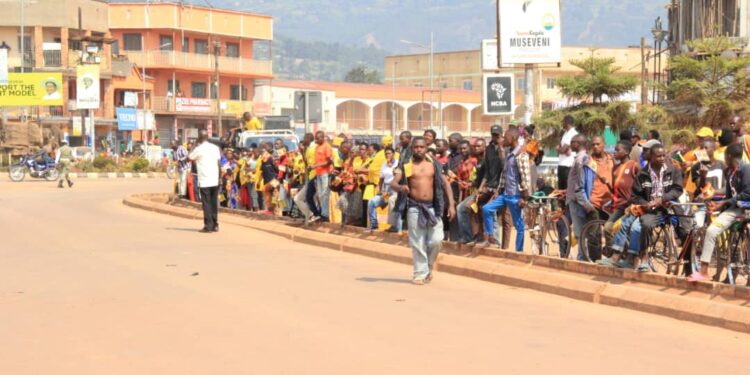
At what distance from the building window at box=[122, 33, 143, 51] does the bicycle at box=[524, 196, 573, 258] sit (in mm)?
67635

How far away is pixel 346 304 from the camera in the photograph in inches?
487

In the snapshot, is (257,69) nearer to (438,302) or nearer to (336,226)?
(336,226)

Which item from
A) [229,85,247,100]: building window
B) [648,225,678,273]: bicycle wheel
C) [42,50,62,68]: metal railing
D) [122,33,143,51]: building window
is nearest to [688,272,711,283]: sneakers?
[648,225,678,273]: bicycle wheel

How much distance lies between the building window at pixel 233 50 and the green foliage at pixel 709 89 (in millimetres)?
63358

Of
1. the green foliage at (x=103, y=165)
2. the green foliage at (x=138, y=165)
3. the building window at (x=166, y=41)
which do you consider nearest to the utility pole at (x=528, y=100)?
the green foliage at (x=103, y=165)

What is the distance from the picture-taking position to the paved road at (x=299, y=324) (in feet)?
29.9

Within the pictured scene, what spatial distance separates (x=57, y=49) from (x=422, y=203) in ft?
201

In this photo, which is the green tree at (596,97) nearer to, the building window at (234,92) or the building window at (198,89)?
the building window at (198,89)

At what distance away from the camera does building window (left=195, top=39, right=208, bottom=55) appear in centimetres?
8344

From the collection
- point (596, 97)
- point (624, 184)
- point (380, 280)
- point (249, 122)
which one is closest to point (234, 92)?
point (249, 122)

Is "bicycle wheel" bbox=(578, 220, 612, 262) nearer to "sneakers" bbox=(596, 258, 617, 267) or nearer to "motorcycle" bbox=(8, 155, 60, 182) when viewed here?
"sneakers" bbox=(596, 258, 617, 267)

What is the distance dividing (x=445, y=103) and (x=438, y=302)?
8625cm

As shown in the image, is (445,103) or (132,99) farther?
(445,103)

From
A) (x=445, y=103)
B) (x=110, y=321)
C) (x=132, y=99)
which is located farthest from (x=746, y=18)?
(x=445, y=103)
